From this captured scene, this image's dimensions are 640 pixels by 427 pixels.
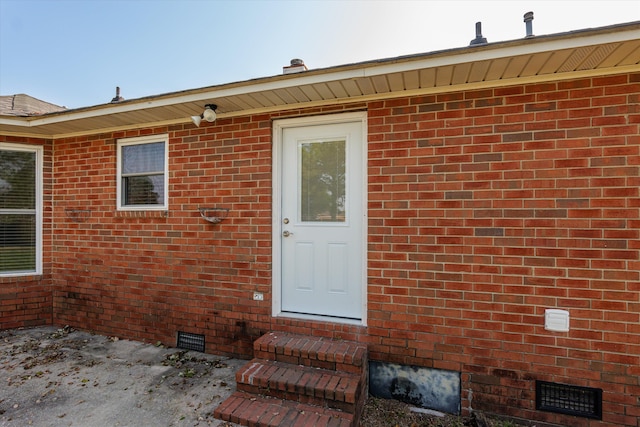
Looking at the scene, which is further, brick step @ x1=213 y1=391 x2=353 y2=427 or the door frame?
the door frame

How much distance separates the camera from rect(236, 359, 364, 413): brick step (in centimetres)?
226

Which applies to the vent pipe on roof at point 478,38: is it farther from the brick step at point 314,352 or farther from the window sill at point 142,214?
the window sill at point 142,214

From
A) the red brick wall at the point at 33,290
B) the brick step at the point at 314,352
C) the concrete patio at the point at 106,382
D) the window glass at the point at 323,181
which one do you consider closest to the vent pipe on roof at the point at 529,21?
the window glass at the point at 323,181

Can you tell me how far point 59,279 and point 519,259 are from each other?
566 cm

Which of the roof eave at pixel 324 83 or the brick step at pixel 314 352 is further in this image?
the brick step at pixel 314 352

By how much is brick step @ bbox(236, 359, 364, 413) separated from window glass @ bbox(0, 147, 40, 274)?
3.92 metres

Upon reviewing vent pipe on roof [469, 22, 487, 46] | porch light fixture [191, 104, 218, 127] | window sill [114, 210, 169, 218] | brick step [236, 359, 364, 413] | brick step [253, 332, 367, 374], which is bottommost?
brick step [236, 359, 364, 413]

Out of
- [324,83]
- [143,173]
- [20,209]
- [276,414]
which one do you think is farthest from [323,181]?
[20,209]

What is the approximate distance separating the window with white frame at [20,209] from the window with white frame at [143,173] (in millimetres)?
1394

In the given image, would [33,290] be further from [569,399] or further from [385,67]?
[569,399]

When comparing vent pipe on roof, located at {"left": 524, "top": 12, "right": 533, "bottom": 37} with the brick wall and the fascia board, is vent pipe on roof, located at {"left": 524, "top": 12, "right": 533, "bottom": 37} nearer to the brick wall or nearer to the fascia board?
the brick wall

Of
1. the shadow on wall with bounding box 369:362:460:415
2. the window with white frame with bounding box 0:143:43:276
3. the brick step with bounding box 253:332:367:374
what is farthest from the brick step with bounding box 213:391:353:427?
the window with white frame with bounding box 0:143:43:276

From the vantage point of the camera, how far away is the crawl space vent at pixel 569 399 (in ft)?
7.48

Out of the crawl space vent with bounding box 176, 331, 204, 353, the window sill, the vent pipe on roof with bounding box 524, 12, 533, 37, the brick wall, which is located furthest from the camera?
the window sill
